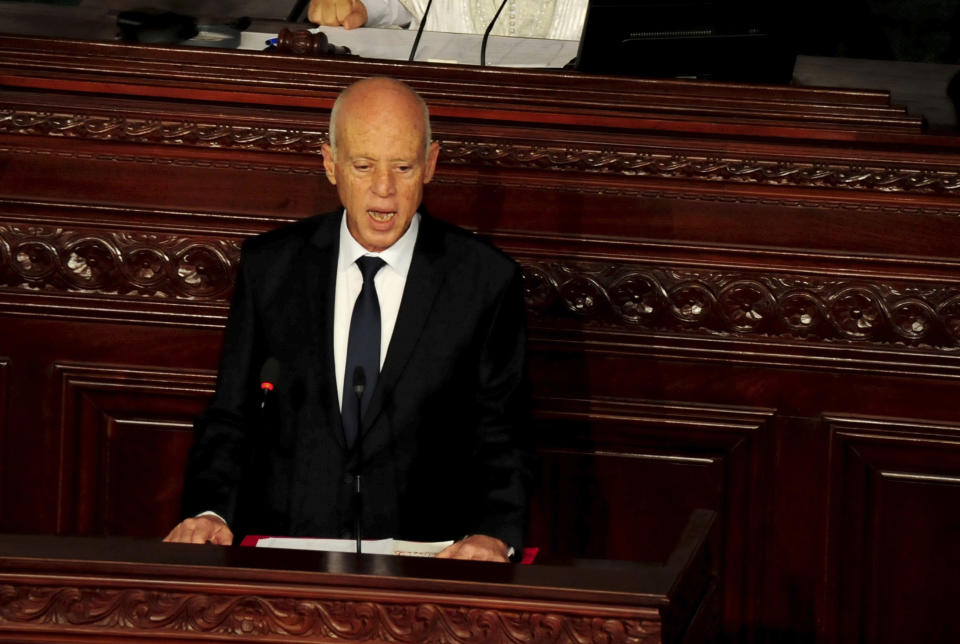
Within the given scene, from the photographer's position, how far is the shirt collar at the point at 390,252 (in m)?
2.92

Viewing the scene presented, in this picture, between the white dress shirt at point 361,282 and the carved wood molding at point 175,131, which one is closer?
the white dress shirt at point 361,282

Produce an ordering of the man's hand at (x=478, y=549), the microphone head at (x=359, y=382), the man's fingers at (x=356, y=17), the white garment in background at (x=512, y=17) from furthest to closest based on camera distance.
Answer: the white garment in background at (x=512, y=17), the man's fingers at (x=356, y=17), the man's hand at (x=478, y=549), the microphone head at (x=359, y=382)

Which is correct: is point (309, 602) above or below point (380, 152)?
below

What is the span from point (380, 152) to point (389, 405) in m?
0.46

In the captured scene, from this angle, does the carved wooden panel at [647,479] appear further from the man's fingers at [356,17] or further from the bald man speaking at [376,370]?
the man's fingers at [356,17]

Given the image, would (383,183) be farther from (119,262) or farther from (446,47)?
(446,47)

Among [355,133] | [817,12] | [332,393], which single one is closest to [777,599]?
[332,393]

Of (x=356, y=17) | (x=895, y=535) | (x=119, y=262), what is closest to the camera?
(x=895, y=535)

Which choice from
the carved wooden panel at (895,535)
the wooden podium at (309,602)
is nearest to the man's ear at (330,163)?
the wooden podium at (309,602)

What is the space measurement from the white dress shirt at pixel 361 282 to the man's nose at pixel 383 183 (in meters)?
0.15

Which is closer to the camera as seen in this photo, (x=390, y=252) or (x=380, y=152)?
(x=380, y=152)

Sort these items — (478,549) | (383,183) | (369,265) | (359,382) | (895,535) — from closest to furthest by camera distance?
(359,382), (478,549), (383,183), (369,265), (895,535)

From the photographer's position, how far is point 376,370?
287cm

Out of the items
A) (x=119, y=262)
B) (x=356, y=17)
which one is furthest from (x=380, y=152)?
(x=356, y=17)
